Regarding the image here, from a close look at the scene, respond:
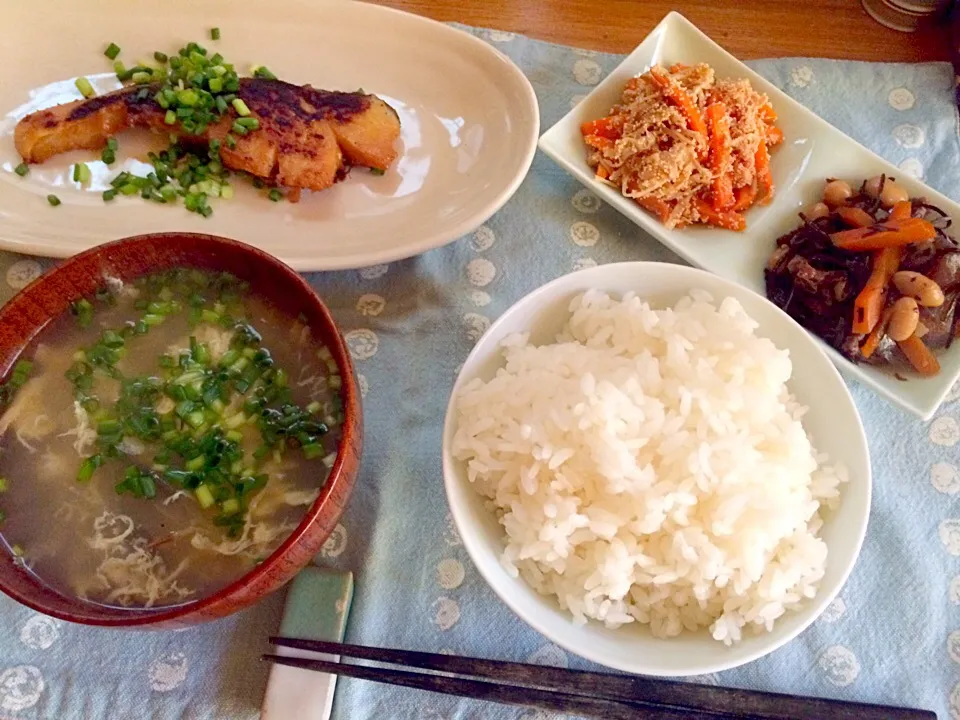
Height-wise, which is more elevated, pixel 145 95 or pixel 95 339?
pixel 145 95

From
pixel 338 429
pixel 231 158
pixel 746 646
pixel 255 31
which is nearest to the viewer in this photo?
pixel 746 646

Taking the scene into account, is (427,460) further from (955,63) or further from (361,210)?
(955,63)

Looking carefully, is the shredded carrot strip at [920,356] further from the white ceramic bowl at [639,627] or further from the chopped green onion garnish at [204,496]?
the chopped green onion garnish at [204,496]

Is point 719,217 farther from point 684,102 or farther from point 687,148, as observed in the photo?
point 684,102

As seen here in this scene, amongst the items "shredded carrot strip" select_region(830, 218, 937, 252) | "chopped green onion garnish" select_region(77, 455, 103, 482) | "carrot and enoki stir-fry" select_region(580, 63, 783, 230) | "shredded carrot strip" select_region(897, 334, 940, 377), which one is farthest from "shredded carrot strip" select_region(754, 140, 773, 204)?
"chopped green onion garnish" select_region(77, 455, 103, 482)

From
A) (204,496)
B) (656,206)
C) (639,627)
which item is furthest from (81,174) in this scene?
(639,627)

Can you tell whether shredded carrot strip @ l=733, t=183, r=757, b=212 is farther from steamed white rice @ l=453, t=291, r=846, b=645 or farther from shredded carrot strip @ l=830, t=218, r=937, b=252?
steamed white rice @ l=453, t=291, r=846, b=645

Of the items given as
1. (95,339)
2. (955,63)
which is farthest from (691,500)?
(955,63)
